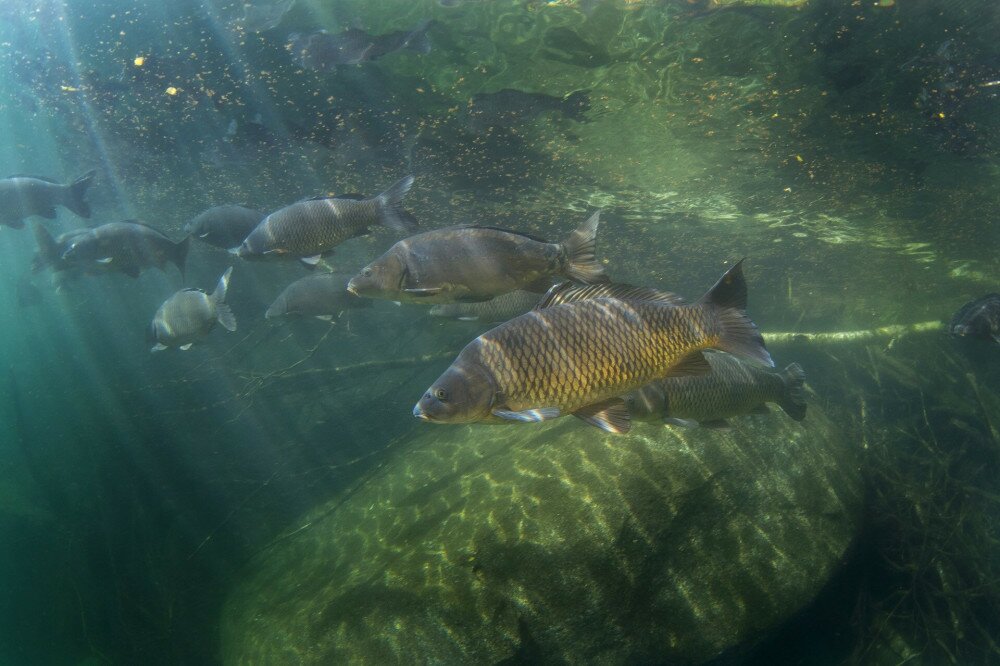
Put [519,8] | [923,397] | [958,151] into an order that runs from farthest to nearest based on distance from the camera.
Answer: [923,397]
[958,151]
[519,8]

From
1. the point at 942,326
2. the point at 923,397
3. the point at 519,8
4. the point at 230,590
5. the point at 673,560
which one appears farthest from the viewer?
the point at 942,326

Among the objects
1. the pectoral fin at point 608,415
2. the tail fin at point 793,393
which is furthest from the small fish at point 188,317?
the tail fin at point 793,393

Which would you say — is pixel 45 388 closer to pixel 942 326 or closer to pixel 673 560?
pixel 673 560

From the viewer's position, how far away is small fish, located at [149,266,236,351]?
7.45 metres

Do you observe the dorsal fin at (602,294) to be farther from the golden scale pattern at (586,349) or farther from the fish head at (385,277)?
the fish head at (385,277)

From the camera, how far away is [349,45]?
28.4ft

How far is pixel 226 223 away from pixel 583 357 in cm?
652

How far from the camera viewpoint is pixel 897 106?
29.6ft

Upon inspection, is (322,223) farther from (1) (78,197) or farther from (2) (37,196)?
(2) (37,196)

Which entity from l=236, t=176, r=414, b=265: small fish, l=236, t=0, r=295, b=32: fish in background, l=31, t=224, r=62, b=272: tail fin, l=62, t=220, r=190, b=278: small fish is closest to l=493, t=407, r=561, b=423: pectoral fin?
l=236, t=176, r=414, b=265: small fish

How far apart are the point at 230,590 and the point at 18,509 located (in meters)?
8.64

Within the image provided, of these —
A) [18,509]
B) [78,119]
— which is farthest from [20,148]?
[18,509]

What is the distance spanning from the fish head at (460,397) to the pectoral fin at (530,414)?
0.36 feet

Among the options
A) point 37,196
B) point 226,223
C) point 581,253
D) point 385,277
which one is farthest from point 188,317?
point 581,253
